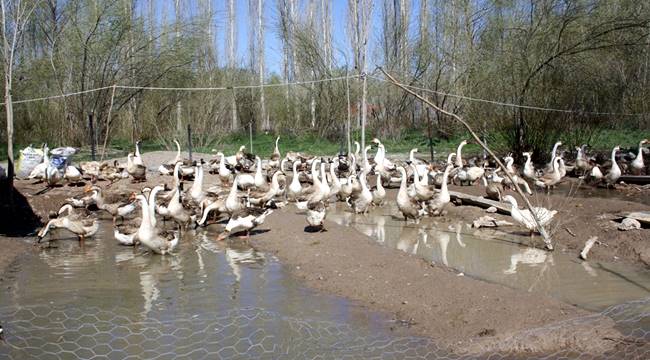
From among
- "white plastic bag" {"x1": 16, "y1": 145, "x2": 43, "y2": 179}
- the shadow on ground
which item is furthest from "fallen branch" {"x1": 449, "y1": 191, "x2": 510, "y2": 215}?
"white plastic bag" {"x1": 16, "y1": 145, "x2": 43, "y2": 179}

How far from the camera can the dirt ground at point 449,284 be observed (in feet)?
20.5

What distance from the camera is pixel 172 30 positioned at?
27.9 m

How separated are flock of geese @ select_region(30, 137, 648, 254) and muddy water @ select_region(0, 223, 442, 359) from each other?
1130mm

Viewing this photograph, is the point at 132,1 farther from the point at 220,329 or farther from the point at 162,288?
the point at 220,329

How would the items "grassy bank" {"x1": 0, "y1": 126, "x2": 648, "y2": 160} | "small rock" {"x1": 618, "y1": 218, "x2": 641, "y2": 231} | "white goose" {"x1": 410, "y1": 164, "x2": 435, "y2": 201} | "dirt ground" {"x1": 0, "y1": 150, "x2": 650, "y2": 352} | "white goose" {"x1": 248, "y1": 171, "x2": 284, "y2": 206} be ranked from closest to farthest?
1. "dirt ground" {"x1": 0, "y1": 150, "x2": 650, "y2": 352}
2. "small rock" {"x1": 618, "y1": 218, "x2": 641, "y2": 231}
3. "white goose" {"x1": 410, "y1": 164, "x2": 435, "y2": 201}
4. "white goose" {"x1": 248, "y1": 171, "x2": 284, "y2": 206}
5. "grassy bank" {"x1": 0, "y1": 126, "x2": 648, "y2": 160}

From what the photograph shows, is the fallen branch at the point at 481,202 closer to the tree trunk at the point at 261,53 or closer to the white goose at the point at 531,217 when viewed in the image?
the white goose at the point at 531,217

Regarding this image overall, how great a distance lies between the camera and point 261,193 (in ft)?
50.9

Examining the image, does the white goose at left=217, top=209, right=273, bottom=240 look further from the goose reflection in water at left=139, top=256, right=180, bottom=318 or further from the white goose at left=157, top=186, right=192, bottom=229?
the goose reflection in water at left=139, top=256, right=180, bottom=318

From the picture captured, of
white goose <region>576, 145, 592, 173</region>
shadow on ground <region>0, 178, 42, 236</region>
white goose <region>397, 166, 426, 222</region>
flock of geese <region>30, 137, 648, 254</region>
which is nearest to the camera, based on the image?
flock of geese <region>30, 137, 648, 254</region>

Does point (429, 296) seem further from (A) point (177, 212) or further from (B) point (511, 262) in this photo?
(A) point (177, 212)

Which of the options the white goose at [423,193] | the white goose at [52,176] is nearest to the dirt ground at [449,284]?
the white goose at [423,193]

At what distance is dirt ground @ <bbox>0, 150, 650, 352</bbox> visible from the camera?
6.26 meters

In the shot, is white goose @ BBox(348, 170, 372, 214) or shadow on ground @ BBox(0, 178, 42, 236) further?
white goose @ BBox(348, 170, 372, 214)

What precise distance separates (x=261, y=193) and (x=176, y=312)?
7.97 metres
